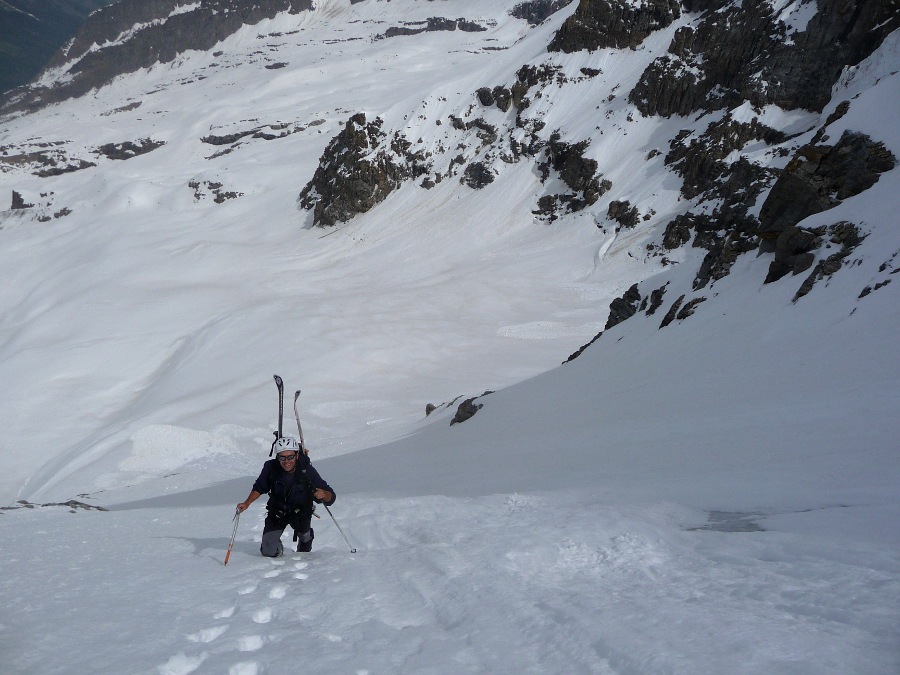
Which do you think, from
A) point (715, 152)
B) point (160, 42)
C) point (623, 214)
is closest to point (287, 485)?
point (623, 214)

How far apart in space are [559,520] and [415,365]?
23.5m

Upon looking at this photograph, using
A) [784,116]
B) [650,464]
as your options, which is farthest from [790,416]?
[784,116]

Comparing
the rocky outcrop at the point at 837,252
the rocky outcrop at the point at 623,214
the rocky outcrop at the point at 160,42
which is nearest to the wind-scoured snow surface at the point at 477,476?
the rocky outcrop at the point at 837,252

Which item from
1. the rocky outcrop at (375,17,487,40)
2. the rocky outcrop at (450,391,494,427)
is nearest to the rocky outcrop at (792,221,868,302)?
the rocky outcrop at (450,391,494,427)

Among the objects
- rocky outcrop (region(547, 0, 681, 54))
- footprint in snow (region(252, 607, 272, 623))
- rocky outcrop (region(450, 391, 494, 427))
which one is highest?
rocky outcrop (region(547, 0, 681, 54))

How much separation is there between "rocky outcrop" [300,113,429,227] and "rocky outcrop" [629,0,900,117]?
23.4 metres

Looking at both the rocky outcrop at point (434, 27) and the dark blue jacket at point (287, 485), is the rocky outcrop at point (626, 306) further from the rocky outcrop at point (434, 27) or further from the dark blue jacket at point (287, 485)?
the rocky outcrop at point (434, 27)

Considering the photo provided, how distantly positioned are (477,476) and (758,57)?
50.7m

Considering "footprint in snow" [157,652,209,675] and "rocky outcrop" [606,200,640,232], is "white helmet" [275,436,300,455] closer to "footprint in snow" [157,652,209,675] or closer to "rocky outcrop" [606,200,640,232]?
"footprint in snow" [157,652,209,675]

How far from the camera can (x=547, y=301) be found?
39781 mm

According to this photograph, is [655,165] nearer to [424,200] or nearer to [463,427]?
Answer: [424,200]

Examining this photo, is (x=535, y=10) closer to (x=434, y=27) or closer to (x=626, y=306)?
(x=434, y=27)

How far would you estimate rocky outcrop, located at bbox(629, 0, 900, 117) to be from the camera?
1698 inches

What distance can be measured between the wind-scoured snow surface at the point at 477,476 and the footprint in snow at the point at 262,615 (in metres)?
0.04
